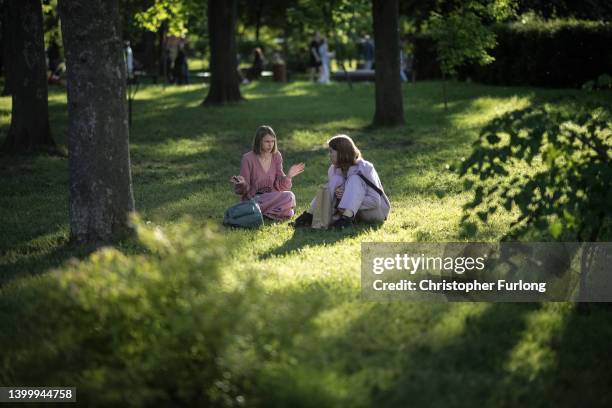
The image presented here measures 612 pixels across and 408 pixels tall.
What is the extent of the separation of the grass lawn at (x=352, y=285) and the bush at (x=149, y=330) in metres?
0.29

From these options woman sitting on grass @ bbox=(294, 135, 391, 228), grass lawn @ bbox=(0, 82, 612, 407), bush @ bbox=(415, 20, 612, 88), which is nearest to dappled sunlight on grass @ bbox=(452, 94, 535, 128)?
grass lawn @ bbox=(0, 82, 612, 407)

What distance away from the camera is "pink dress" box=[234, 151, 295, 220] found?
9.52 metres

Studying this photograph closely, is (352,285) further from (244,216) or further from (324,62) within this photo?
(324,62)

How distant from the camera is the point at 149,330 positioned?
457cm

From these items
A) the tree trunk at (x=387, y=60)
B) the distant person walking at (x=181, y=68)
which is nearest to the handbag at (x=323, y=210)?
the tree trunk at (x=387, y=60)

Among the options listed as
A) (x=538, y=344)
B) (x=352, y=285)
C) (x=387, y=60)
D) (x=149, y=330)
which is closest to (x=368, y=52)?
(x=387, y=60)

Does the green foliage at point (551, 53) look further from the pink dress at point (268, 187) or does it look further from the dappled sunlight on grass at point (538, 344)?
the dappled sunlight on grass at point (538, 344)

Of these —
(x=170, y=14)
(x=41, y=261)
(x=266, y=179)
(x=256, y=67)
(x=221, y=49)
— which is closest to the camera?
(x=41, y=261)

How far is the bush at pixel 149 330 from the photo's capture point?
4250 mm

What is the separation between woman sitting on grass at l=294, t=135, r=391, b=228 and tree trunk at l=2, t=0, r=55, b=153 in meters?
8.31

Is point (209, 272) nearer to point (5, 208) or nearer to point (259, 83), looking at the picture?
point (5, 208)

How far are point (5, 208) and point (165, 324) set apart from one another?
6.90 meters

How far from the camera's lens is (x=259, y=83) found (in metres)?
33.6

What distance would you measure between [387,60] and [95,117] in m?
11.0
